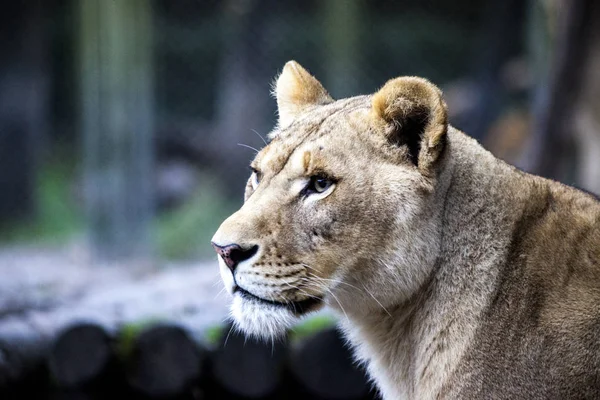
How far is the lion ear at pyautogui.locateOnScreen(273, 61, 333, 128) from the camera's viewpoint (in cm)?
321

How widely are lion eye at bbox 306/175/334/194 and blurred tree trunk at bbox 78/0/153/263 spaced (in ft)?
15.9

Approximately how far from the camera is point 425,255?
2602mm

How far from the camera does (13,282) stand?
21.2 feet

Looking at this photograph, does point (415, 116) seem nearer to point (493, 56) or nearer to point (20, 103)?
point (493, 56)

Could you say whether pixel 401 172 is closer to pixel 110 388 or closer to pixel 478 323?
pixel 478 323

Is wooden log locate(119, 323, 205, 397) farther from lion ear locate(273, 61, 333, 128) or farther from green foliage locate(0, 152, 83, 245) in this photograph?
green foliage locate(0, 152, 83, 245)

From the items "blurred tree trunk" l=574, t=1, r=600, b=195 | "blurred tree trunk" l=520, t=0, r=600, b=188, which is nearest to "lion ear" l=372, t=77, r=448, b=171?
"blurred tree trunk" l=520, t=0, r=600, b=188

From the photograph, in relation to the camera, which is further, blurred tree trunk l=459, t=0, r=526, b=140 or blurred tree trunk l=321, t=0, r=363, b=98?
blurred tree trunk l=459, t=0, r=526, b=140

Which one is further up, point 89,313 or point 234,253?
point 234,253

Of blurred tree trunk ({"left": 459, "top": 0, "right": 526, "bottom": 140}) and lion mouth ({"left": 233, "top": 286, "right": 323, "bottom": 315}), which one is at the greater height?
blurred tree trunk ({"left": 459, "top": 0, "right": 526, "bottom": 140})

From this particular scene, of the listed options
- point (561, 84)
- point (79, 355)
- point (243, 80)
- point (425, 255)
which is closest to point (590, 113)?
point (561, 84)

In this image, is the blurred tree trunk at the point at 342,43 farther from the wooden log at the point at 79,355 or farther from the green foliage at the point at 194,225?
the wooden log at the point at 79,355

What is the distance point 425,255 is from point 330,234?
11.7 inches

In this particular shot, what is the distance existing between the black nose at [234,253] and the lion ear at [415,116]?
563mm
